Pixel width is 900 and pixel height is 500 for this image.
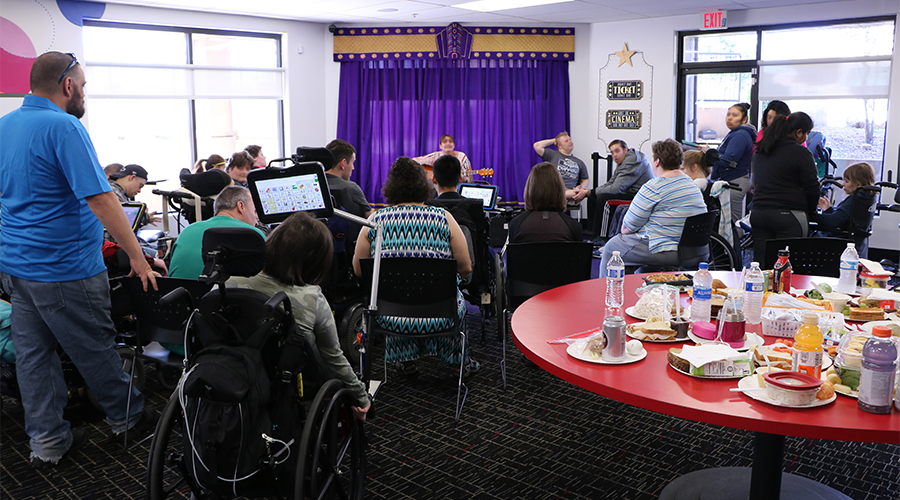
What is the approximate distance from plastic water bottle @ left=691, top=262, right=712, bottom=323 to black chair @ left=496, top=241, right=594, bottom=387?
4.03 feet

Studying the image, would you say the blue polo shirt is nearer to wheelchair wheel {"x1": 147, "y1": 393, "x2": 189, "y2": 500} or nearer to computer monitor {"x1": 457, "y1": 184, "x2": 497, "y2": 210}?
wheelchair wheel {"x1": 147, "y1": 393, "x2": 189, "y2": 500}

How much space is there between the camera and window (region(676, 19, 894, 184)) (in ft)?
22.8

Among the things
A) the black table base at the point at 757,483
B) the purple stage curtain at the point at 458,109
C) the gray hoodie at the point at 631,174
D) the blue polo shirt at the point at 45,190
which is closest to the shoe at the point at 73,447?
the blue polo shirt at the point at 45,190

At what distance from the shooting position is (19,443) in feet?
9.88

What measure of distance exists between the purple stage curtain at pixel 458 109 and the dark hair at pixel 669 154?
4763 mm

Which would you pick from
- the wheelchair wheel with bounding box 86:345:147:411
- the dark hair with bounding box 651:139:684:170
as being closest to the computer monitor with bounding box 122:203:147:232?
the wheelchair wheel with bounding box 86:345:147:411

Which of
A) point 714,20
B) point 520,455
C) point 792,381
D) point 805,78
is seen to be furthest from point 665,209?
point 805,78

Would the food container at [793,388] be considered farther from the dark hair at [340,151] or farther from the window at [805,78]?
the window at [805,78]

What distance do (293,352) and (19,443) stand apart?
76.7 inches

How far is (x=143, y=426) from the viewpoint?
304 centimetres

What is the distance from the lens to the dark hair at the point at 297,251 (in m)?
2.13

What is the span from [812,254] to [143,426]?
10.4 feet

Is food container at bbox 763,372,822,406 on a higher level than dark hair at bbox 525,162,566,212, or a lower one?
lower

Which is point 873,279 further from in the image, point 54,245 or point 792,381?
point 54,245
